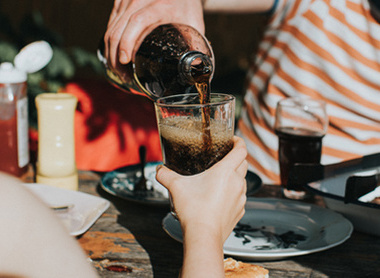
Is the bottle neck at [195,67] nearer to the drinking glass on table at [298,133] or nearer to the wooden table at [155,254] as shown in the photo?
the wooden table at [155,254]

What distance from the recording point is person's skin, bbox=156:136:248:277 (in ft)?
2.63

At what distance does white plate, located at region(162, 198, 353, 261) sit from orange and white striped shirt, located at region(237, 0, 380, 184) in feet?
2.05

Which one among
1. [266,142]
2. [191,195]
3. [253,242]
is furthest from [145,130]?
[191,195]

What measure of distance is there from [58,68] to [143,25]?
1905mm

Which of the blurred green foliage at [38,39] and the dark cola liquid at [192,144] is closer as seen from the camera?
the dark cola liquid at [192,144]

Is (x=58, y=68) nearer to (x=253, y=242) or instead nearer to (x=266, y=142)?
(x=266, y=142)

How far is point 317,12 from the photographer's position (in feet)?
6.39

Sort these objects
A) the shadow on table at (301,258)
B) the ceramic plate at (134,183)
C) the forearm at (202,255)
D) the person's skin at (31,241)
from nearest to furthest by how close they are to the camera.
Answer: the person's skin at (31,241)
the forearm at (202,255)
the shadow on table at (301,258)
the ceramic plate at (134,183)

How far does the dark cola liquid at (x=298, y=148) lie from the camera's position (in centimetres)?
159

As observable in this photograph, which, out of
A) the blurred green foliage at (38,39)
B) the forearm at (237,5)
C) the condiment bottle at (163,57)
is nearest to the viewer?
the condiment bottle at (163,57)

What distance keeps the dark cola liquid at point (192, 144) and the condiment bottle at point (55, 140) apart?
65 centimetres

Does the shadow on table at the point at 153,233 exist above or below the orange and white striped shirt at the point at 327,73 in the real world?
below

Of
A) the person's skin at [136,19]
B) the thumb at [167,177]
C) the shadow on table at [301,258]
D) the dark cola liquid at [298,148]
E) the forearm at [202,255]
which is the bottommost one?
the shadow on table at [301,258]

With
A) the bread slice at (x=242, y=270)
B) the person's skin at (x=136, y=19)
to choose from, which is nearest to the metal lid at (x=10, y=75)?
the person's skin at (x=136, y=19)
